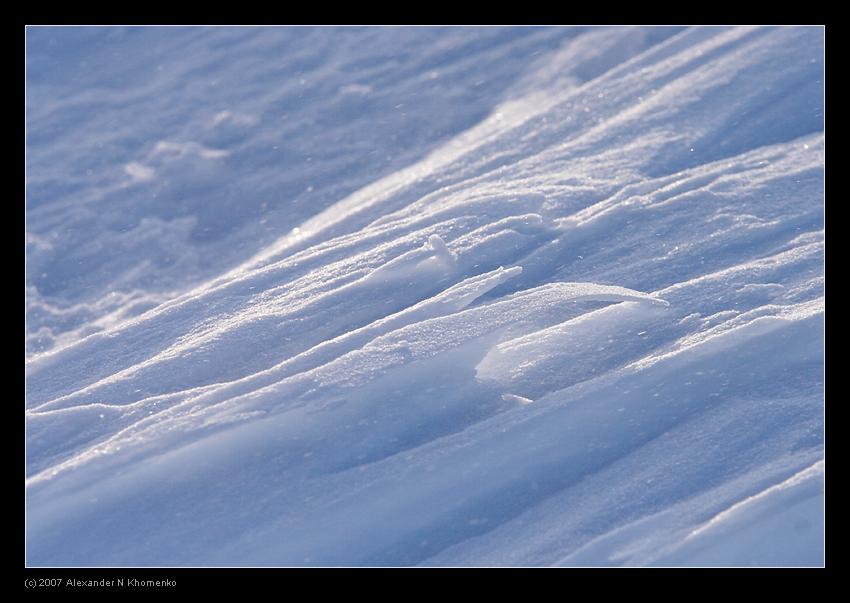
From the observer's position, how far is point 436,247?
3.10 metres

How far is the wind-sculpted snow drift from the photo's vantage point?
2.31m

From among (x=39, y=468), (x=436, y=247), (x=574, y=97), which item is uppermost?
(x=574, y=97)

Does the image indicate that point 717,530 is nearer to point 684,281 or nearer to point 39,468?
point 684,281

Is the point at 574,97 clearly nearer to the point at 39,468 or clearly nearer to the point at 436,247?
the point at 436,247

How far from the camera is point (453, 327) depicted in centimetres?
270

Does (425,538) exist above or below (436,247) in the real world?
below

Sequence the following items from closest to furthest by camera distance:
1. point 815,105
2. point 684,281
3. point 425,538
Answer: point 425,538
point 684,281
point 815,105

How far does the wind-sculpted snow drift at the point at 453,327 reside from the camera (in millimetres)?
2311
